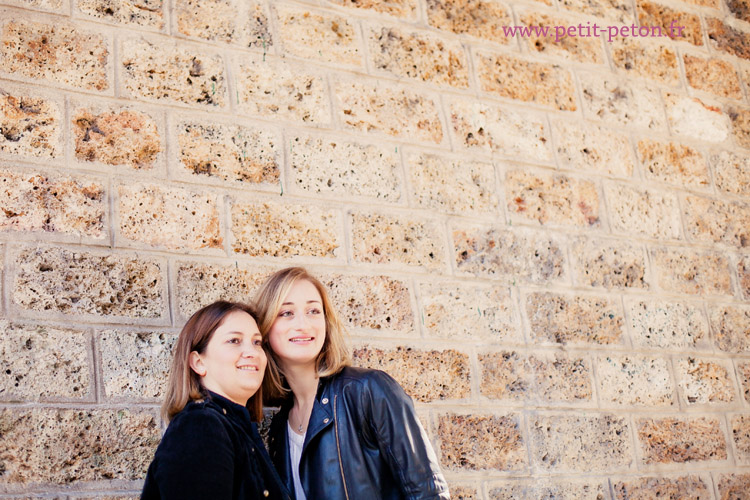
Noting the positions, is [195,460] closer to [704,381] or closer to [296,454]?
[296,454]

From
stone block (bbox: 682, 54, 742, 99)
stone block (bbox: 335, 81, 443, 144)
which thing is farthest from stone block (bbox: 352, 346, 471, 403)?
stone block (bbox: 682, 54, 742, 99)

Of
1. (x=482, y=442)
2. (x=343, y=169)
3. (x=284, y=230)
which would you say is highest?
(x=343, y=169)

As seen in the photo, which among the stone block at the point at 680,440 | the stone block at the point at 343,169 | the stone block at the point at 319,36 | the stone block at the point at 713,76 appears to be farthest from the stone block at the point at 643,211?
the stone block at the point at 319,36

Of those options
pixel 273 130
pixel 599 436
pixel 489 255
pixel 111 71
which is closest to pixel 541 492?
pixel 599 436

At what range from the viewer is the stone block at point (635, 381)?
11.1ft

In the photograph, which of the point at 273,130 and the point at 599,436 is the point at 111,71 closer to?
the point at 273,130

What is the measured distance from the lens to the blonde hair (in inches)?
103

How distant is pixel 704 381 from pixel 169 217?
2.32 meters

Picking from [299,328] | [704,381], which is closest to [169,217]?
[299,328]

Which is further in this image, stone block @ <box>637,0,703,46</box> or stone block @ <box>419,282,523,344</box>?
stone block @ <box>637,0,703,46</box>

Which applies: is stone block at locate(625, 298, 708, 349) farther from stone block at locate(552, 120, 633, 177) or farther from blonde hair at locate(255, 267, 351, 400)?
blonde hair at locate(255, 267, 351, 400)

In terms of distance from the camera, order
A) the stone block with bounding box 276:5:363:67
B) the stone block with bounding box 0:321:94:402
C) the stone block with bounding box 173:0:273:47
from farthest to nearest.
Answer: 1. the stone block with bounding box 276:5:363:67
2. the stone block with bounding box 173:0:273:47
3. the stone block with bounding box 0:321:94:402

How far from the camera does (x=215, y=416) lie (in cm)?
218

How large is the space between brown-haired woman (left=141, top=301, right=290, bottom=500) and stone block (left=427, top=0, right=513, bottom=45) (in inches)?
65.9
